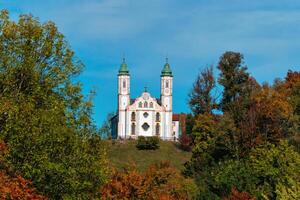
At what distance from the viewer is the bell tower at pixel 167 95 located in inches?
5482

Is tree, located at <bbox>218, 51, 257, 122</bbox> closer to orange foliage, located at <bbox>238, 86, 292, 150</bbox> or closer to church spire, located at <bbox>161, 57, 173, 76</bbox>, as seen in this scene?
orange foliage, located at <bbox>238, 86, 292, 150</bbox>

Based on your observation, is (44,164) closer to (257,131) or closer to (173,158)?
(257,131)

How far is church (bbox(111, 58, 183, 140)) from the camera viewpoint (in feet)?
454

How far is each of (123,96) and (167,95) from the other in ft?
27.7

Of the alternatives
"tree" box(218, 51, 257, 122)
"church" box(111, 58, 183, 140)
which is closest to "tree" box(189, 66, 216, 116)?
"tree" box(218, 51, 257, 122)

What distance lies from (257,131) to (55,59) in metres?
42.5

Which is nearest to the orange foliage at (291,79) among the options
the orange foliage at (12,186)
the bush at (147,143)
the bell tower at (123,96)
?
the bush at (147,143)

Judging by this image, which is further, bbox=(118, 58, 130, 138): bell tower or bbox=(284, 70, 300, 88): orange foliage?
bbox=(118, 58, 130, 138): bell tower

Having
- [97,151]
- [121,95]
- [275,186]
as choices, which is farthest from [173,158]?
[97,151]

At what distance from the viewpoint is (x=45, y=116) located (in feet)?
99.0

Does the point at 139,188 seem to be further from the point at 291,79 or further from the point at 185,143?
the point at 185,143

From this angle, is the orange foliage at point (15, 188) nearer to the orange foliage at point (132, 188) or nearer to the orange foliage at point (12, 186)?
the orange foliage at point (12, 186)

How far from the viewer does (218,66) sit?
300 ft

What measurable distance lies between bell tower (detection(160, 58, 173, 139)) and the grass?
21647mm
